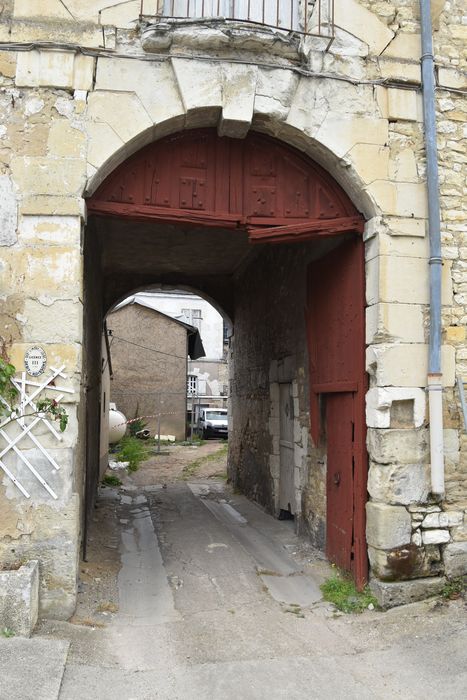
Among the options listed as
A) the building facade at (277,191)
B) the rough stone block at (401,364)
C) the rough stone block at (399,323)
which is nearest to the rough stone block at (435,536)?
the building facade at (277,191)

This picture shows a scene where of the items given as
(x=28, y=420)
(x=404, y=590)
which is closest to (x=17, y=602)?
(x=28, y=420)

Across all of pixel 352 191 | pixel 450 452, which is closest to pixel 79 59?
pixel 352 191

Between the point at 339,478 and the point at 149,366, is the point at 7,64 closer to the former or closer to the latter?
the point at 339,478

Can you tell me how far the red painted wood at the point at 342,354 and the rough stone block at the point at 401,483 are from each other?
0.23 metres

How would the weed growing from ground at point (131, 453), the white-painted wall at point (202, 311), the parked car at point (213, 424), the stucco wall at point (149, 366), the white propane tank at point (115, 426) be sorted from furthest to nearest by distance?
the white-painted wall at point (202, 311) < the stucco wall at point (149, 366) < the parked car at point (213, 424) < the white propane tank at point (115, 426) < the weed growing from ground at point (131, 453)

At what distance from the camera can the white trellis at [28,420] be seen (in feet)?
12.4

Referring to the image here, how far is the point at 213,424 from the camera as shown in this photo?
2047 cm

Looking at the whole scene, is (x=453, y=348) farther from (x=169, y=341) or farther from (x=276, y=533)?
(x=169, y=341)

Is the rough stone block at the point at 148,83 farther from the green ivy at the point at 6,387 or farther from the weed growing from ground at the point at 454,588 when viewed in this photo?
the weed growing from ground at the point at 454,588

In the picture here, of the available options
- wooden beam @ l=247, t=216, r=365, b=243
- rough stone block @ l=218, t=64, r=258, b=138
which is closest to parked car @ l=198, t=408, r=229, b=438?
wooden beam @ l=247, t=216, r=365, b=243

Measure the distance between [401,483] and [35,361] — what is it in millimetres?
2683

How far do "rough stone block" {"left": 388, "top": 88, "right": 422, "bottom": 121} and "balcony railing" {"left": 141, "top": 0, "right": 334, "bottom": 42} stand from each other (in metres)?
0.65

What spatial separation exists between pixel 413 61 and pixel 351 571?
3.99 m

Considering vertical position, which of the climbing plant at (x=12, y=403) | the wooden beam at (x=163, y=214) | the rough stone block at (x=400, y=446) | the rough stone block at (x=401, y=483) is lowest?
the rough stone block at (x=401, y=483)
